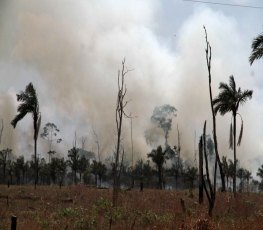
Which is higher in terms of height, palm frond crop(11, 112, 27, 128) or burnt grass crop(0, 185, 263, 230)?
palm frond crop(11, 112, 27, 128)

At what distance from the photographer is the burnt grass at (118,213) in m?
13.1

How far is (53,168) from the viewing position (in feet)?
258

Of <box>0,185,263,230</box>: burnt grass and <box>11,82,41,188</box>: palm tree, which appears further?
<box>11,82,41,188</box>: palm tree

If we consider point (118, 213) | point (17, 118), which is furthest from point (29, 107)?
point (118, 213)

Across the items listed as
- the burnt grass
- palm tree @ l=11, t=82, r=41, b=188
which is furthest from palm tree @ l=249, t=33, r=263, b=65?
palm tree @ l=11, t=82, r=41, b=188

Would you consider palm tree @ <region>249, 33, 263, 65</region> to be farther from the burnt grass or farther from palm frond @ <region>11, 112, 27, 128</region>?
palm frond @ <region>11, 112, 27, 128</region>

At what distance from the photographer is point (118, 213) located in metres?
17.8

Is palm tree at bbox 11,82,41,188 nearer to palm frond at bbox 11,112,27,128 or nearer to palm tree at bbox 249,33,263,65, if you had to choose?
palm frond at bbox 11,112,27,128

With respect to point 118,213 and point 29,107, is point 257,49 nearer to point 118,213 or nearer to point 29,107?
point 118,213

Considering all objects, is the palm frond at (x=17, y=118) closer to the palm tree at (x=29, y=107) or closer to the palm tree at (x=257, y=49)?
the palm tree at (x=29, y=107)

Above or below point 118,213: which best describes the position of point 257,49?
above

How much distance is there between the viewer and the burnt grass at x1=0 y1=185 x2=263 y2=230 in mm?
13129

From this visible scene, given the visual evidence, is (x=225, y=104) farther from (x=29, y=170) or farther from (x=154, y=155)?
(x=29, y=170)

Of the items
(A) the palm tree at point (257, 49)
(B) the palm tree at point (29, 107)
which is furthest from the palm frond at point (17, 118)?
(A) the palm tree at point (257, 49)
